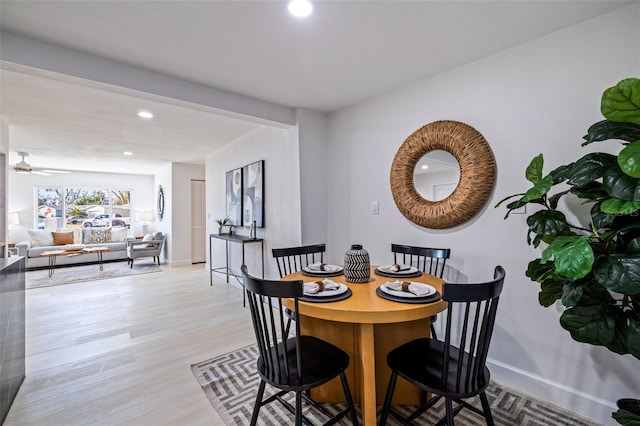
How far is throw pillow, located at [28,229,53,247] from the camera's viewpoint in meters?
6.72

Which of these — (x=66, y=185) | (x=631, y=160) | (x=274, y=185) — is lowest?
(x=631, y=160)

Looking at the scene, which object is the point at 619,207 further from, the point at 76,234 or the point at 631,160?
the point at 76,234

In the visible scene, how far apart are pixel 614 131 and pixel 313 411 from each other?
2177 mm

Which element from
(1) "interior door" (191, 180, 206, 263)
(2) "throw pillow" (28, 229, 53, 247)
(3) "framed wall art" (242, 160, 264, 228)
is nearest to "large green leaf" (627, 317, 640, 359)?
(3) "framed wall art" (242, 160, 264, 228)

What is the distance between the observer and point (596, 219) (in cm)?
131

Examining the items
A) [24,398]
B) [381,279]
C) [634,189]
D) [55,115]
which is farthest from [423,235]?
[55,115]

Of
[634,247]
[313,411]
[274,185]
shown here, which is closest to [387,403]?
[313,411]

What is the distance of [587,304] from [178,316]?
370 cm

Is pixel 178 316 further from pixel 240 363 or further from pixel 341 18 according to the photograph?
pixel 341 18

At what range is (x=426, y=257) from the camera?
2518 millimetres

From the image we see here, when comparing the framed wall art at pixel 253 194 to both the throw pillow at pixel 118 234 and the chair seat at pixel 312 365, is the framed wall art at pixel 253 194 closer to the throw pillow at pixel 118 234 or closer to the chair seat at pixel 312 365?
the chair seat at pixel 312 365

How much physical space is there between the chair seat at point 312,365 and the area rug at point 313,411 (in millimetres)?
490

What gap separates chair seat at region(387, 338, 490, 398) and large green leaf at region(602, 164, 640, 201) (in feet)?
3.15

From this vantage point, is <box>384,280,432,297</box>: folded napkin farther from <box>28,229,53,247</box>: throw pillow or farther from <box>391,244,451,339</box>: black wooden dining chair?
<box>28,229,53,247</box>: throw pillow
